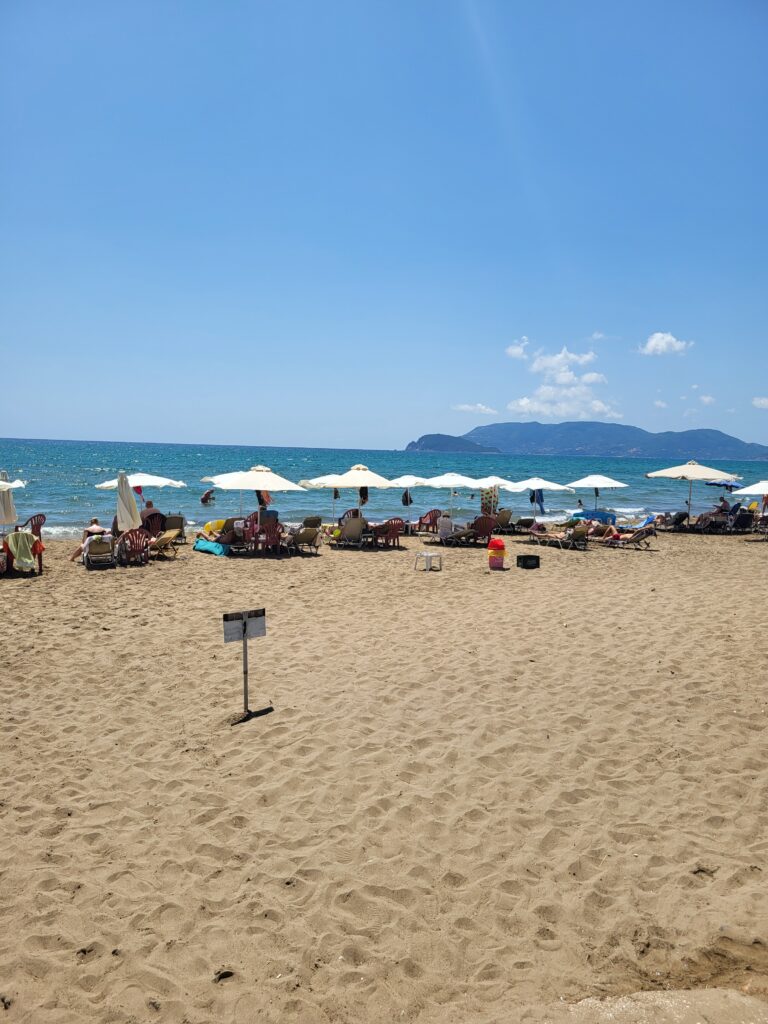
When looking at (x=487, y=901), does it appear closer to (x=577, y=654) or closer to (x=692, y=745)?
(x=692, y=745)

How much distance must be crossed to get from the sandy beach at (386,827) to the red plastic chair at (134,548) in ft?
16.4

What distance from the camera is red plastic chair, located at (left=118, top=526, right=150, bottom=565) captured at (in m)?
12.9

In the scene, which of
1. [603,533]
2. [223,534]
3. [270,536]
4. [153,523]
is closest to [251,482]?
[270,536]

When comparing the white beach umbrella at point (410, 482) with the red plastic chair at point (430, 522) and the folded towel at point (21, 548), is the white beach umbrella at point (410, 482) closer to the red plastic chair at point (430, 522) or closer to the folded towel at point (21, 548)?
the red plastic chair at point (430, 522)

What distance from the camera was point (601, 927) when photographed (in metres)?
3.22

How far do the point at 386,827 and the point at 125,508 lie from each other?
10097 millimetres

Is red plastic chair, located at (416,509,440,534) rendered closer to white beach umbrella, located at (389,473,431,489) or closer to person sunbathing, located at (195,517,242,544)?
white beach umbrella, located at (389,473,431,489)

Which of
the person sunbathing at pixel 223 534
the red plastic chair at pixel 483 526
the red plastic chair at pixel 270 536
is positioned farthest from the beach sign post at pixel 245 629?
the red plastic chair at pixel 483 526

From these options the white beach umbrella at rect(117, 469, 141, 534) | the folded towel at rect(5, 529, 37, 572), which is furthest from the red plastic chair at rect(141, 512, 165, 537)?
the folded towel at rect(5, 529, 37, 572)

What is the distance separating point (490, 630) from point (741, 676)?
9.44ft

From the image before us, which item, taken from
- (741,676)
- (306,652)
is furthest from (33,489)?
(741,676)

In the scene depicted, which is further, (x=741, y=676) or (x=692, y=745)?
(x=741, y=676)

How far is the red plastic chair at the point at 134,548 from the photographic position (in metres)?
12.9

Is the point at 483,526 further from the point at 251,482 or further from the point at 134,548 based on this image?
the point at 134,548
